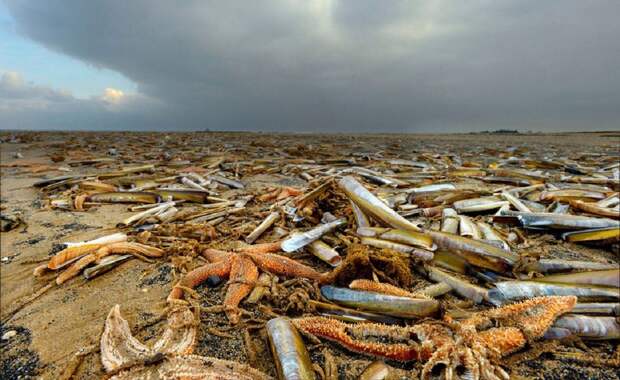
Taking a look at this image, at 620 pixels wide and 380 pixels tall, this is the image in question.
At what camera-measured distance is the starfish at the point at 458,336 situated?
1480 mm

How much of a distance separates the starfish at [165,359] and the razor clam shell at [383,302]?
2.50 feet

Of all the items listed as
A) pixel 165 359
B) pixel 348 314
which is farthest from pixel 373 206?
pixel 165 359

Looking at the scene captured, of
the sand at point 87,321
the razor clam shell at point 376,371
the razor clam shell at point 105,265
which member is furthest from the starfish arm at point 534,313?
the razor clam shell at point 105,265

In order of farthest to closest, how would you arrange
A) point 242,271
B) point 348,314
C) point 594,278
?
point 242,271, point 594,278, point 348,314

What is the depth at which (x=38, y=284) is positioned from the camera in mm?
2619

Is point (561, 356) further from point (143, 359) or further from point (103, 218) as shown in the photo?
→ point (103, 218)

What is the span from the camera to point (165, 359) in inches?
62.9

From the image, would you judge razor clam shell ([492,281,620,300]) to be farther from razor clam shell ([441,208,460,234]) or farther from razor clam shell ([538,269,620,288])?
razor clam shell ([441,208,460,234])

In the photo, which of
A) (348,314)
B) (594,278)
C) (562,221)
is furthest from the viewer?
(562,221)

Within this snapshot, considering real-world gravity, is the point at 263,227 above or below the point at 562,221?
below

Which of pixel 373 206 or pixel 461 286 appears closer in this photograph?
pixel 461 286

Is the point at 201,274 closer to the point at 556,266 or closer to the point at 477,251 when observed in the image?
the point at 477,251

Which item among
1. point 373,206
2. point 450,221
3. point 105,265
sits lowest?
point 105,265

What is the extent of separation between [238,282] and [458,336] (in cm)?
149
